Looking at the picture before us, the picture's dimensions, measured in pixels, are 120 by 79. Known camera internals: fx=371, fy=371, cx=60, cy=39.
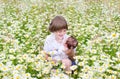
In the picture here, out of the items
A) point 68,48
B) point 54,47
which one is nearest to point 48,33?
point 54,47

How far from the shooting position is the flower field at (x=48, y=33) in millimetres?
3109

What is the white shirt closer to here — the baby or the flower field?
the baby

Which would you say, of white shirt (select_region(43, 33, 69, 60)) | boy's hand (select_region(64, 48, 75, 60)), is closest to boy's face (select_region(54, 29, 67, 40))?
white shirt (select_region(43, 33, 69, 60))

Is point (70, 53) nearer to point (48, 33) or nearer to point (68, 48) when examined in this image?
point (68, 48)

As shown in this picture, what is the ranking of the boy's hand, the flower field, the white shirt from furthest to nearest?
1. the white shirt
2. the boy's hand
3. the flower field

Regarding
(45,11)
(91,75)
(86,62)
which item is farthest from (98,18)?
(91,75)

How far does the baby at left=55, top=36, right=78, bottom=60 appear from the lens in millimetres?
3812

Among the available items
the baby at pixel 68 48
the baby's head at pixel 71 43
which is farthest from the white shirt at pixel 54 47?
the baby's head at pixel 71 43

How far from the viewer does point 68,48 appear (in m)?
3.87

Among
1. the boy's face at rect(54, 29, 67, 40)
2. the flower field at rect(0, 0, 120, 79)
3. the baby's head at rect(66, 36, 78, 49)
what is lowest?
the flower field at rect(0, 0, 120, 79)

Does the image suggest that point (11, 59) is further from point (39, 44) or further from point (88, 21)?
point (88, 21)

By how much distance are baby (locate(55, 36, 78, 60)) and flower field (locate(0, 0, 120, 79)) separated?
0.14 meters

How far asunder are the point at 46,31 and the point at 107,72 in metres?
2.59

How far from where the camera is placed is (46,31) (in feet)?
18.7
